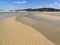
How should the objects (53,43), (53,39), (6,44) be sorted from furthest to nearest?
(53,39) < (53,43) < (6,44)

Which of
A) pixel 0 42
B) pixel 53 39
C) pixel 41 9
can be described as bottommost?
pixel 41 9

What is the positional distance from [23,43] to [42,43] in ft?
2.42

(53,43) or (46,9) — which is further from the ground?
(53,43)

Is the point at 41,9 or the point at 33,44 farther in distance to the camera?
the point at 41,9

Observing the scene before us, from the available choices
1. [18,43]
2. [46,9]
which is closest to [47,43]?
[18,43]

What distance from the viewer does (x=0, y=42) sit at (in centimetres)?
582

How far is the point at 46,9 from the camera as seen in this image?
11225 cm

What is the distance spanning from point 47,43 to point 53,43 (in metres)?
0.30

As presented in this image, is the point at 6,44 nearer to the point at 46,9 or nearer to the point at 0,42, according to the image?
the point at 0,42

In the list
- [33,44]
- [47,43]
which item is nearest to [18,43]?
[33,44]

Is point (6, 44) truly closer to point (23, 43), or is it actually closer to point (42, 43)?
point (23, 43)

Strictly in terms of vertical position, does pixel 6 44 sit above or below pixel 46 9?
above

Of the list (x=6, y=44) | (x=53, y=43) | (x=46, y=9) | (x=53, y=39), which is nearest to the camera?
(x=6, y=44)

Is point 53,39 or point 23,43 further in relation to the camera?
point 53,39
